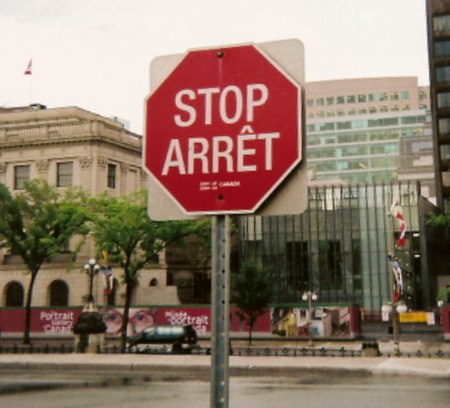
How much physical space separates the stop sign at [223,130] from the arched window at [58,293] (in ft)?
166

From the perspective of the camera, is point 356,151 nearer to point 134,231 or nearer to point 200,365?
point 134,231

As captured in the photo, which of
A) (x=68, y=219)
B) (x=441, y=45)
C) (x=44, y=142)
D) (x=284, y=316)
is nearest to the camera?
(x=68, y=219)

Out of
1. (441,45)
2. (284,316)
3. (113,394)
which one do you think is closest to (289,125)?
(113,394)

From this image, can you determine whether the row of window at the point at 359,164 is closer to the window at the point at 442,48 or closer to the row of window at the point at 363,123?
the row of window at the point at 363,123

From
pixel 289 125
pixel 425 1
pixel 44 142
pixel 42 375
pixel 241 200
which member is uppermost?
pixel 425 1

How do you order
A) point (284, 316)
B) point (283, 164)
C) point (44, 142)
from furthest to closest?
point (44, 142) → point (284, 316) → point (283, 164)

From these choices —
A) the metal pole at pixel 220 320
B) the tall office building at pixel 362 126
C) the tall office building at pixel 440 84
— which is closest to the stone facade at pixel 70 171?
the tall office building at pixel 440 84

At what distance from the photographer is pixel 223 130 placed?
278 centimetres

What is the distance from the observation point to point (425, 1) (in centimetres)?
7669

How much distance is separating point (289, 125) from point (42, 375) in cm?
2023

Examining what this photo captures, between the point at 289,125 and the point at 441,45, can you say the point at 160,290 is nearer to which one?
the point at 441,45

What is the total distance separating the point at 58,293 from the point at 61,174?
974cm

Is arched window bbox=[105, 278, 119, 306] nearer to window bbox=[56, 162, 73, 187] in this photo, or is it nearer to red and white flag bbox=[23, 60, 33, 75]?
window bbox=[56, 162, 73, 187]

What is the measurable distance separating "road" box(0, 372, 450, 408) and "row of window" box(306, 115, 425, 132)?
111200mm
